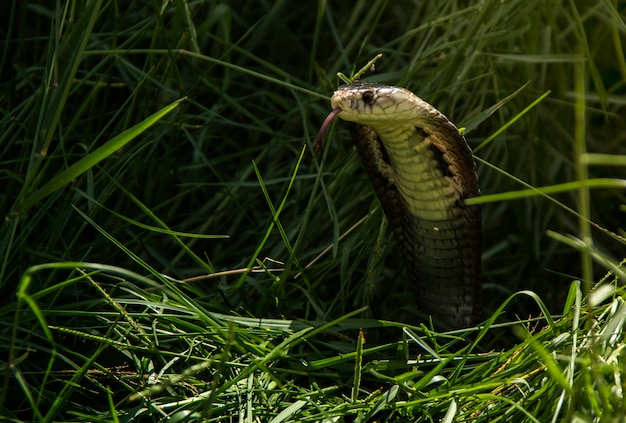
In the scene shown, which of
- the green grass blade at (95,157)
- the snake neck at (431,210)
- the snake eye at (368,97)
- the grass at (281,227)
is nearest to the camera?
the green grass blade at (95,157)

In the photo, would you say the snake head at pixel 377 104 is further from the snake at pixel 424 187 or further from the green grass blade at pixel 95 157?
the green grass blade at pixel 95 157

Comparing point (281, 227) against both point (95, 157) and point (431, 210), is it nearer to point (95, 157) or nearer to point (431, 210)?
point (431, 210)

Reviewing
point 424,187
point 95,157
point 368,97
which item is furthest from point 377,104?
point 95,157

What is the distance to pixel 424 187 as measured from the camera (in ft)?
5.69

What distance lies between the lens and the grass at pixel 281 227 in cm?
134

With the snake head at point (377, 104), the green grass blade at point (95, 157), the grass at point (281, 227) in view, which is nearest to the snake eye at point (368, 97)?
the snake head at point (377, 104)

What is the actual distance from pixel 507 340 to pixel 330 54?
1109 mm

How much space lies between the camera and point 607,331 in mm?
1152

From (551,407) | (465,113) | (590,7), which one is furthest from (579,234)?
(551,407)

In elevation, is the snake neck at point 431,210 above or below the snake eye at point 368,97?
below

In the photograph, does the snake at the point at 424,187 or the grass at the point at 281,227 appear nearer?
the grass at the point at 281,227

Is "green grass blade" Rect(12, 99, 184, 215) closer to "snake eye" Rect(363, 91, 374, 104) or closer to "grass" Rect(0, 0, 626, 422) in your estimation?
"grass" Rect(0, 0, 626, 422)

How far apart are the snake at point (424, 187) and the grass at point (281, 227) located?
8 cm

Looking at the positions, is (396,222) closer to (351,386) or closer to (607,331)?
(351,386)
